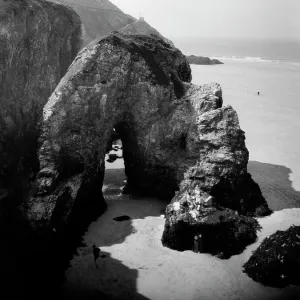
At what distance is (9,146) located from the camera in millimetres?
17750

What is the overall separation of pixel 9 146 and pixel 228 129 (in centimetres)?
1177

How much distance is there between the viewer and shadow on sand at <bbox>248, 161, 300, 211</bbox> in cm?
1884

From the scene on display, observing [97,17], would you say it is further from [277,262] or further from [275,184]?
[277,262]

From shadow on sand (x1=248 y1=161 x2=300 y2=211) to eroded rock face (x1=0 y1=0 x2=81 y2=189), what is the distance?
13537 mm

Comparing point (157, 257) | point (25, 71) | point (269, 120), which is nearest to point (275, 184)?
point (157, 257)

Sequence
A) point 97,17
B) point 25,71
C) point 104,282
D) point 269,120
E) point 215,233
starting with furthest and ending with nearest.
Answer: point 97,17, point 269,120, point 25,71, point 215,233, point 104,282

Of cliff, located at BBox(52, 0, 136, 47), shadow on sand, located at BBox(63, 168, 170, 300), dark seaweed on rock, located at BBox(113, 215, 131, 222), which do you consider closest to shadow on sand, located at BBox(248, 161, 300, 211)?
shadow on sand, located at BBox(63, 168, 170, 300)

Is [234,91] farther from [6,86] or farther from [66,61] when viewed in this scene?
[6,86]

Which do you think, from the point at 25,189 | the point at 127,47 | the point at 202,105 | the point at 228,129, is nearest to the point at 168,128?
the point at 202,105

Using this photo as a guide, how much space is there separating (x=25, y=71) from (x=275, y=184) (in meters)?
17.3

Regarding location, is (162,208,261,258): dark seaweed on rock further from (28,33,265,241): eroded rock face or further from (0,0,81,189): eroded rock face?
(0,0,81,189): eroded rock face

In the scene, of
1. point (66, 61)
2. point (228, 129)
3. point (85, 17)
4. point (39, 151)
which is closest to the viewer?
point (39, 151)

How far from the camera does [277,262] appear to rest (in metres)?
12.8

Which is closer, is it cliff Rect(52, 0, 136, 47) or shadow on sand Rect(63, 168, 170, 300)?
shadow on sand Rect(63, 168, 170, 300)
